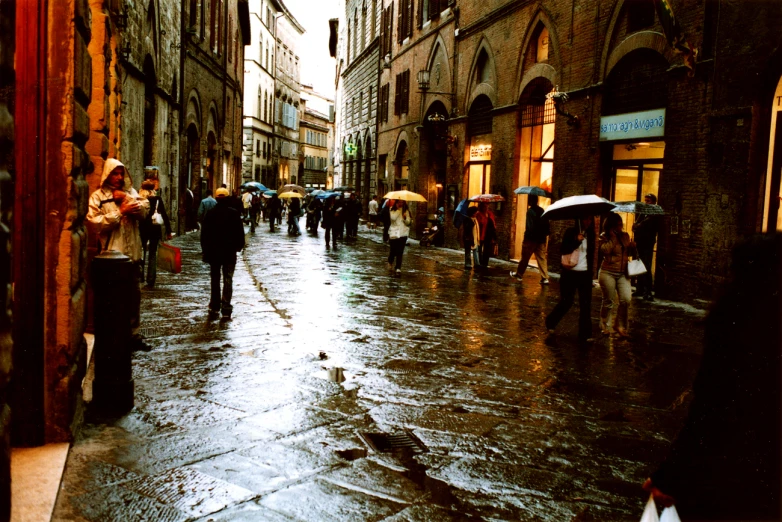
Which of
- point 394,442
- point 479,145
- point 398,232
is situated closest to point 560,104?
point 398,232

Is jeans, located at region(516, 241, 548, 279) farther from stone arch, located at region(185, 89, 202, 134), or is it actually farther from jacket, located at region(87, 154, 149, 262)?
stone arch, located at region(185, 89, 202, 134)

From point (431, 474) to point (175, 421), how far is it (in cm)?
189

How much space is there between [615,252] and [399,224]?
7.56 meters

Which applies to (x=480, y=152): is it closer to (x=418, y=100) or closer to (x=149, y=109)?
(x=418, y=100)

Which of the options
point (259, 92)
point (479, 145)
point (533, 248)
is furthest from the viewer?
point (259, 92)

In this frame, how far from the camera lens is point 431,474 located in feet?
15.1

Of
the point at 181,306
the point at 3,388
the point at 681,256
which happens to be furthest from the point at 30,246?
the point at 681,256

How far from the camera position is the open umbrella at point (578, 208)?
30.4 ft

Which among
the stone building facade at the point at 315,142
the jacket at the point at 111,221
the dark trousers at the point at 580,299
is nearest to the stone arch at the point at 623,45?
the dark trousers at the point at 580,299

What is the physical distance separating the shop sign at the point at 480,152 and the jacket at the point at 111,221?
15.0m

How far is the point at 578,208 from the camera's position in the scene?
30.6 ft

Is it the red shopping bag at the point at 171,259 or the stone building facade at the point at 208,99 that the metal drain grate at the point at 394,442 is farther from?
the stone building facade at the point at 208,99

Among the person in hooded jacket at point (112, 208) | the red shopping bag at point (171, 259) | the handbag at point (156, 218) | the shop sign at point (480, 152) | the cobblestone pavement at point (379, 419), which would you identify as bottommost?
the cobblestone pavement at point (379, 419)

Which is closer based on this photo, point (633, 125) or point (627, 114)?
point (633, 125)
